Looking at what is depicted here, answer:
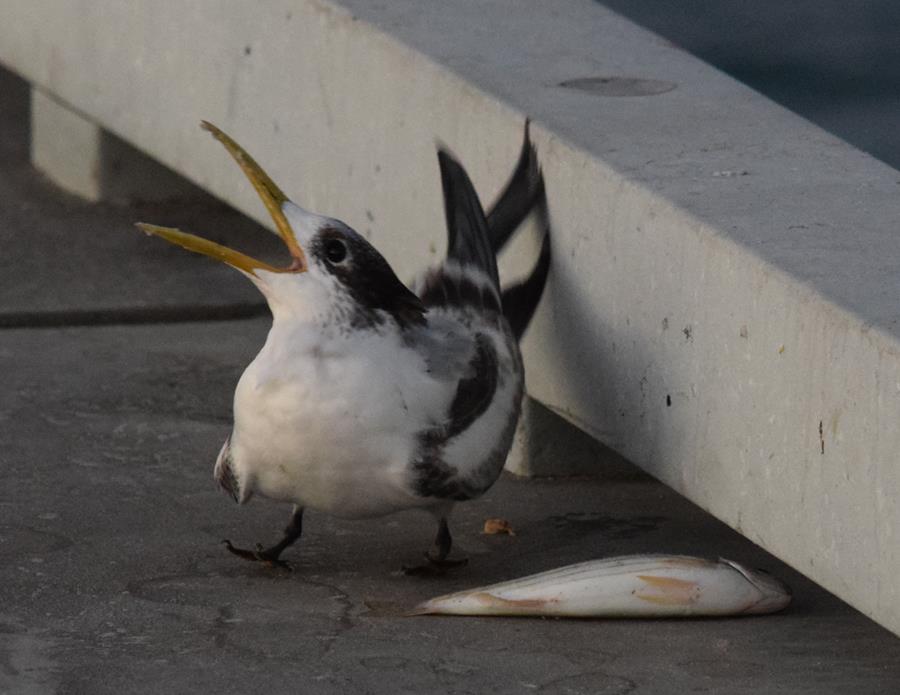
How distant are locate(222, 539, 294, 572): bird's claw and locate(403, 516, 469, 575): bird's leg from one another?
256mm

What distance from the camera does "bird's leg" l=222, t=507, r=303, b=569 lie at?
463 centimetres

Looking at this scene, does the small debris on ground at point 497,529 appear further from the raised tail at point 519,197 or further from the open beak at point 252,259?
the open beak at point 252,259

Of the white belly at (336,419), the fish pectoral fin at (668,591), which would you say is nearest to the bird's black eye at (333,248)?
the white belly at (336,419)

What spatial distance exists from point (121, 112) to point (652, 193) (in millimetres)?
2854

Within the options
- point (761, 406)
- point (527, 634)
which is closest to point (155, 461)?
point (527, 634)

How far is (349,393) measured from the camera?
4.31m

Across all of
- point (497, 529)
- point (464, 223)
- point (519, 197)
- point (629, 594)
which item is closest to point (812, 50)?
point (519, 197)

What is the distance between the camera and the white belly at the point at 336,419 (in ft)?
14.1

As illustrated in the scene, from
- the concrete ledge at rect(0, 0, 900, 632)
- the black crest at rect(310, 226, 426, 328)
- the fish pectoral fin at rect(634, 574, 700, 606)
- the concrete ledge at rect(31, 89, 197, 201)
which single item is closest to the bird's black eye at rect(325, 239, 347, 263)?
the black crest at rect(310, 226, 426, 328)

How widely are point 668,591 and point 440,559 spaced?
0.52 metres

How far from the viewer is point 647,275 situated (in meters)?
4.62

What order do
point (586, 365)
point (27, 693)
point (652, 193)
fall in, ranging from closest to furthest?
point (27, 693) → point (652, 193) → point (586, 365)

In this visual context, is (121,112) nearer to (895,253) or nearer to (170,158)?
(170,158)

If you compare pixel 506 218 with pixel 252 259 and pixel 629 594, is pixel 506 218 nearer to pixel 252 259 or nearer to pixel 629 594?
pixel 252 259
